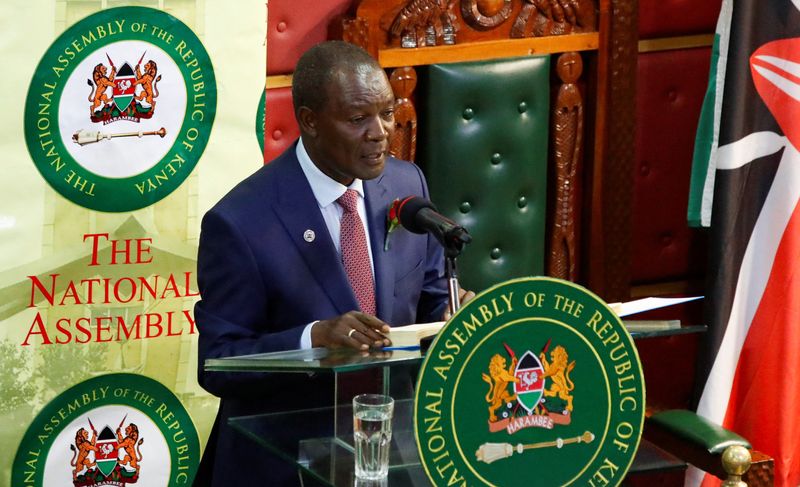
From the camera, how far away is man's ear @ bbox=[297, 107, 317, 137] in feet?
7.76

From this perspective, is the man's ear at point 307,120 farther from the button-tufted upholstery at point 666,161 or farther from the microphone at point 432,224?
the button-tufted upholstery at point 666,161

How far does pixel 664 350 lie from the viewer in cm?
423

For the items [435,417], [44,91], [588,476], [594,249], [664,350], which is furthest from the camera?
[664,350]

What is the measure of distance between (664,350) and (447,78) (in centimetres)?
136

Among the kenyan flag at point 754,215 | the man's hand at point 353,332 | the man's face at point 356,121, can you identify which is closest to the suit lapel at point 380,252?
the man's face at point 356,121

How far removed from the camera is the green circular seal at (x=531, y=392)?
66.4 inches

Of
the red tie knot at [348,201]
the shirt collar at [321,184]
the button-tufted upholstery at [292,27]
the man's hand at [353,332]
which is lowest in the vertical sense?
the man's hand at [353,332]

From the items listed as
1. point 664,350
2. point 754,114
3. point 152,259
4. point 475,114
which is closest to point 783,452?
point 664,350

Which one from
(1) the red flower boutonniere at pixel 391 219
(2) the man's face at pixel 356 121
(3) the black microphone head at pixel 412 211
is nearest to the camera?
(3) the black microphone head at pixel 412 211

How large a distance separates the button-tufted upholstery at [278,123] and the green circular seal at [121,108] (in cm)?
43

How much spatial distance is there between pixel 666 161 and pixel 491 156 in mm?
756

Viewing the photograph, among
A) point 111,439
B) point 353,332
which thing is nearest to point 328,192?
point 353,332

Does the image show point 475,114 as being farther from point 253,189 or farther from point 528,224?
point 253,189

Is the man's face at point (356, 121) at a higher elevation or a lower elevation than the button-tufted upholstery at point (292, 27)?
lower
